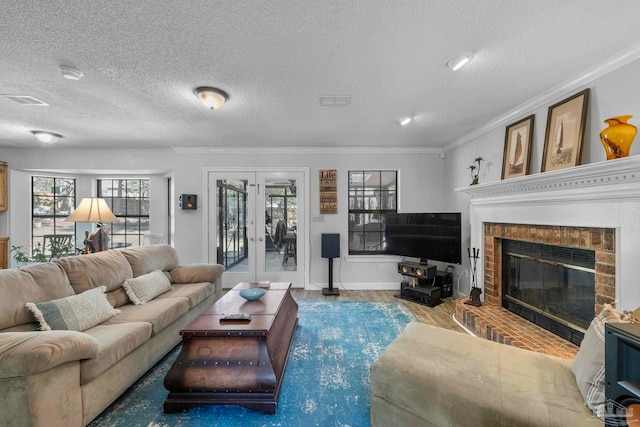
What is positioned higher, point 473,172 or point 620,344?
point 473,172

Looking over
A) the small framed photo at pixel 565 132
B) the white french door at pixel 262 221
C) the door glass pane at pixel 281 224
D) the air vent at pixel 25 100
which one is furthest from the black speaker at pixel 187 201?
the small framed photo at pixel 565 132

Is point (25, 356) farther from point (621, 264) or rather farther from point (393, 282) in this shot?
point (393, 282)

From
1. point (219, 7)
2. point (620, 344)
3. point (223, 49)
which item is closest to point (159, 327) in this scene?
point (223, 49)

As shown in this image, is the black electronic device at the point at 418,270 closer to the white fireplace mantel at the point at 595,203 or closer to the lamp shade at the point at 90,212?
the white fireplace mantel at the point at 595,203

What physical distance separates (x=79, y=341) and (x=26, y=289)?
2.80 feet

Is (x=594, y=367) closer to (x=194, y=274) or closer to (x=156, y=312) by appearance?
(x=156, y=312)

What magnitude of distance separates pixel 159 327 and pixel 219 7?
2.34 m

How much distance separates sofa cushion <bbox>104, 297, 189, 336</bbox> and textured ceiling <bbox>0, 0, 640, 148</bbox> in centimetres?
196

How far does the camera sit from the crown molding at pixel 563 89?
1845mm

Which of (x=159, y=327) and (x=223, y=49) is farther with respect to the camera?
(x=159, y=327)

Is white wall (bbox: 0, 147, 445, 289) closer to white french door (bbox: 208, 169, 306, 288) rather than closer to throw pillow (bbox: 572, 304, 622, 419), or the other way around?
white french door (bbox: 208, 169, 306, 288)

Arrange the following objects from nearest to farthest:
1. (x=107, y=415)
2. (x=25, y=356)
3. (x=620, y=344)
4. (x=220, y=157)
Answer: (x=620, y=344) → (x=25, y=356) → (x=107, y=415) → (x=220, y=157)

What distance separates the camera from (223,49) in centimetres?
180

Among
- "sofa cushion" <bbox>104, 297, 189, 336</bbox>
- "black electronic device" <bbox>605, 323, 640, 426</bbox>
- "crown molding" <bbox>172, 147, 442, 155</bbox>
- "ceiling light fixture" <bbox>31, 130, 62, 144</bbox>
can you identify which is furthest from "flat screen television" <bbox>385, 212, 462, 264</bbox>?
"ceiling light fixture" <bbox>31, 130, 62, 144</bbox>
